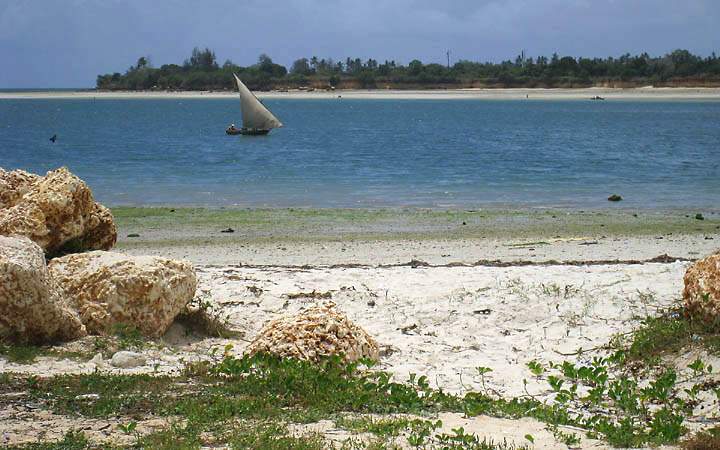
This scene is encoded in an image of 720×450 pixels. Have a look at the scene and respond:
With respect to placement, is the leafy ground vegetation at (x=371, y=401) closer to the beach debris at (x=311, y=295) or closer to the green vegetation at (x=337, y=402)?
the green vegetation at (x=337, y=402)

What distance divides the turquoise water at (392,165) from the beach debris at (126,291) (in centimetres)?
1518

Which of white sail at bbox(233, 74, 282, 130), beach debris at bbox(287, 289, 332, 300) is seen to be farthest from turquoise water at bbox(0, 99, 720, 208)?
beach debris at bbox(287, 289, 332, 300)

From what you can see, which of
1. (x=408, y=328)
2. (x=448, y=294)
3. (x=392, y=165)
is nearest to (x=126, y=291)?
(x=408, y=328)

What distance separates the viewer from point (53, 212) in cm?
919

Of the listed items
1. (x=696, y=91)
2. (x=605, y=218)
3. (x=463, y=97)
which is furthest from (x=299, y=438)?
(x=463, y=97)

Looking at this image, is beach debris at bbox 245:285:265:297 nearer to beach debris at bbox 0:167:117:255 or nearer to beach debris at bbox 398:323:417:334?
beach debris at bbox 0:167:117:255

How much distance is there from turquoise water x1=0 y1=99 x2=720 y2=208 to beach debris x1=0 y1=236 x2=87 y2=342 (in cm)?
1593

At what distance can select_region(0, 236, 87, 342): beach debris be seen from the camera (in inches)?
292

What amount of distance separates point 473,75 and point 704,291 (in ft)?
549

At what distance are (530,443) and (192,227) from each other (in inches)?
544

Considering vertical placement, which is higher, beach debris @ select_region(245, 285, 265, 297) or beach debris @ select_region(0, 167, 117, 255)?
beach debris @ select_region(0, 167, 117, 255)

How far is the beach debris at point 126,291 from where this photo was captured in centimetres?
827

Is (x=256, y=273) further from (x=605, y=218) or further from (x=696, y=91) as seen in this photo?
(x=696, y=91)

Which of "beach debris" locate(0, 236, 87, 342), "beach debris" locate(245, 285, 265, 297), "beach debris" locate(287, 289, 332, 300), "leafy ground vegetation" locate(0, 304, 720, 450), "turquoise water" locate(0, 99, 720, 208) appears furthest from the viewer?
"turquoise water" locate(0, 99, 720, 208)
